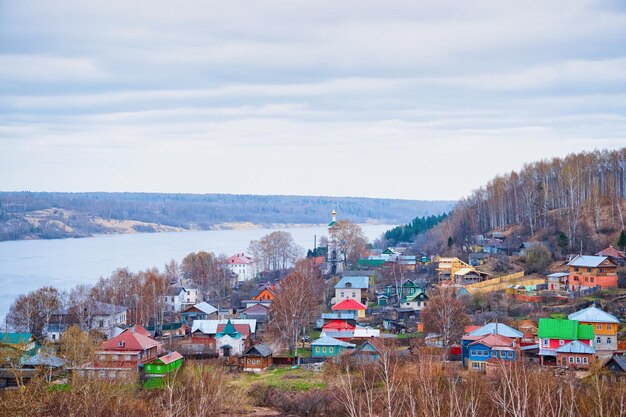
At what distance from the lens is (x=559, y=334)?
23.9 m

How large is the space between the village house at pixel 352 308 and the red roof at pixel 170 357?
8.60 meters

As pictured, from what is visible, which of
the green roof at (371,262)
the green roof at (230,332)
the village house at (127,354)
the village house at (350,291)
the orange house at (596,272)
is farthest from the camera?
the green roof at (371,262)

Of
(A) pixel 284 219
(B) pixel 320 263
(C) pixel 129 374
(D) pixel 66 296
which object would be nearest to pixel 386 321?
(C) pixel 129 374

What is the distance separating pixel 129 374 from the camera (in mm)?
22578

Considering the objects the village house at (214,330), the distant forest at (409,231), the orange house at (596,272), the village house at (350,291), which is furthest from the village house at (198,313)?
the distant forest at (409,231)

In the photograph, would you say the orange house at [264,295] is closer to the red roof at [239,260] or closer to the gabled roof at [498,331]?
the gabled roof at [498,331]

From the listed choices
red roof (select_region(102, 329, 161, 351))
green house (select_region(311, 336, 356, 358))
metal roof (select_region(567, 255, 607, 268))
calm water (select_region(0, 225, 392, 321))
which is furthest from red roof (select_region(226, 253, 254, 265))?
red roof (select_region(102, 329, 161, 351))

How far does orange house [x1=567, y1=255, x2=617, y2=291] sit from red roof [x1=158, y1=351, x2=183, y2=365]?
47.0 feet

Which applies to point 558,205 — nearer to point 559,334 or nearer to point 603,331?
point 603,331

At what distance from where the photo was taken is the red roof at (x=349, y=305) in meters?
32.7

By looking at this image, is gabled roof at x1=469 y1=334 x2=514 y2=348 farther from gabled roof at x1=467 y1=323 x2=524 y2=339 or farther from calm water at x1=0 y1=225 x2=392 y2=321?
calm water at x1=0 y1=225 x2=392 y2=321

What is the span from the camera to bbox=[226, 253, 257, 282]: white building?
5259 cm

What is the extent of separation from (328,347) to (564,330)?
7.01 metres

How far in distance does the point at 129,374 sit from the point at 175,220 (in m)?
115
